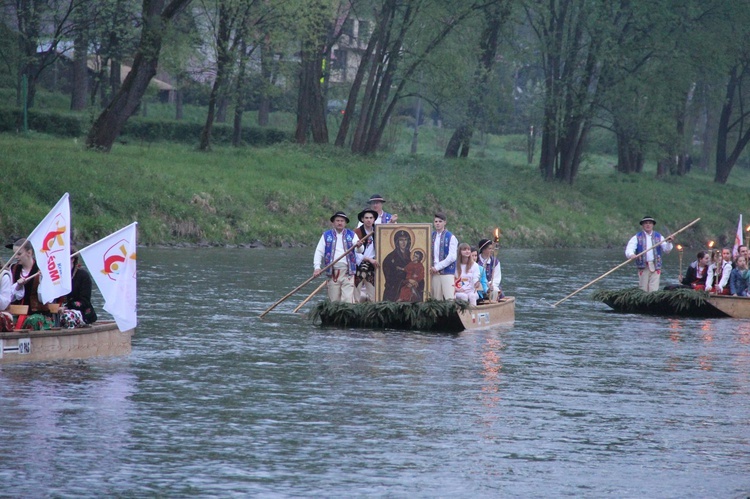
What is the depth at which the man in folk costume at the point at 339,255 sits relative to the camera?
2256 centimetres

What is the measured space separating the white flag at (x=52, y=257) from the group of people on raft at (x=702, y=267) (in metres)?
14.2

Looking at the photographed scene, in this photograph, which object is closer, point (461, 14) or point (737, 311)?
point (737, 311)

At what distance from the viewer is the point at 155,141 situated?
54.2m

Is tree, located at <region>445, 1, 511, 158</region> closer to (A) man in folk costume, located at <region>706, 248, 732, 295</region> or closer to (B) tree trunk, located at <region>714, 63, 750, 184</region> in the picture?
(B) tree trunk, located at <region>714, 63, 750, 184</region>

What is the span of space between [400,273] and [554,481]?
11120mm

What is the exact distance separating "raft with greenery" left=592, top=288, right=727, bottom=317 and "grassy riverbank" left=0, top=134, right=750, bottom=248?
16697mm

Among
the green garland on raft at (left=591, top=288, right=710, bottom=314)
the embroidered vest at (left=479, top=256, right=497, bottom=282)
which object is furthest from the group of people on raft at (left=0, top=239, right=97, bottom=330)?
the green garland on raft at (left=591, top=288, right=710, bottom=314)

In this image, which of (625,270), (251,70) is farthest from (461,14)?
(625,270)

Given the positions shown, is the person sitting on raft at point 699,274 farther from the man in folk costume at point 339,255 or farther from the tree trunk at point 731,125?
the tree trunk at point 731,125

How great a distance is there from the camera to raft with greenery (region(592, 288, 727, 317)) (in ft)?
88.1

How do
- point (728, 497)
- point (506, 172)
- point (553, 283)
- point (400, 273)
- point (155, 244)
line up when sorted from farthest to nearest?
point (506, 172)
point (155, 244)
point (553, 283)
point (400, 273)
point (728, 497)

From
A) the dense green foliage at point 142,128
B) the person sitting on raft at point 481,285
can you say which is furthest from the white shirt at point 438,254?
the dense green foliage at point 142,128

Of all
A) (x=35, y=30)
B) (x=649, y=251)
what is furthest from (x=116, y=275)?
(x=35, y=30)

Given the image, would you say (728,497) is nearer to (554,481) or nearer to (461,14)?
(554,481)
